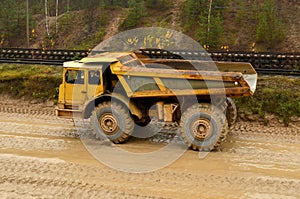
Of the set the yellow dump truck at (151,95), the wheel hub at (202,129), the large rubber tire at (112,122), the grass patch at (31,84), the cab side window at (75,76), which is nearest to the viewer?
the yellow dump truck at (151,95)

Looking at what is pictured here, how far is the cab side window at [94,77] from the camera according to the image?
898 cm

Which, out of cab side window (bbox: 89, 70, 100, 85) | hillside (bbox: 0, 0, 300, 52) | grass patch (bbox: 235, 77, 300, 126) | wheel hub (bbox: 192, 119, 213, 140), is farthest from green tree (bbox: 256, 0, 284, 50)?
cab side window (bbox: 89, 70, 100, 85)

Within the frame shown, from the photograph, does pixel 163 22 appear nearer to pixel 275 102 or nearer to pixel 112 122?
pixel 275 102

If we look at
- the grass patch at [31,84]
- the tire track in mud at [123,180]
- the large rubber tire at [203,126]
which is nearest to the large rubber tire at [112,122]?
the large rubber tire at [203,126]

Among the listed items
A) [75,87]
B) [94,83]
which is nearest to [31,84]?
[75,87]

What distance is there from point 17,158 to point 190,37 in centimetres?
1762

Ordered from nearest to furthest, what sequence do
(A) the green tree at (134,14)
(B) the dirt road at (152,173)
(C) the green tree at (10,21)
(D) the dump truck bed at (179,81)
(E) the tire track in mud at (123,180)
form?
(B) the dirt road at (152,173) → (E) the tire track in mud at (123,180) → (D) the dump truck bed at (179,81) → (A) the green tree at (134,14) → (C) the green tree at (10,21)

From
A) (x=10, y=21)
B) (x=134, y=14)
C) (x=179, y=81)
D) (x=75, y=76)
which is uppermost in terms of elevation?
(x=134, y=14)

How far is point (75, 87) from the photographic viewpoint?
927cm

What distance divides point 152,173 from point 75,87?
135 inches

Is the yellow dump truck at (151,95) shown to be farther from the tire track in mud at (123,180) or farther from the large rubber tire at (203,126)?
the tire track in mud at (123,180)

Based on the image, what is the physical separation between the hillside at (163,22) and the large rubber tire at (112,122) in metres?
13.1

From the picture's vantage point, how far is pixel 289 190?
21.2ft

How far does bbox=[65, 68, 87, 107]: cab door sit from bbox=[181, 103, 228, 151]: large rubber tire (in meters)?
2.78
